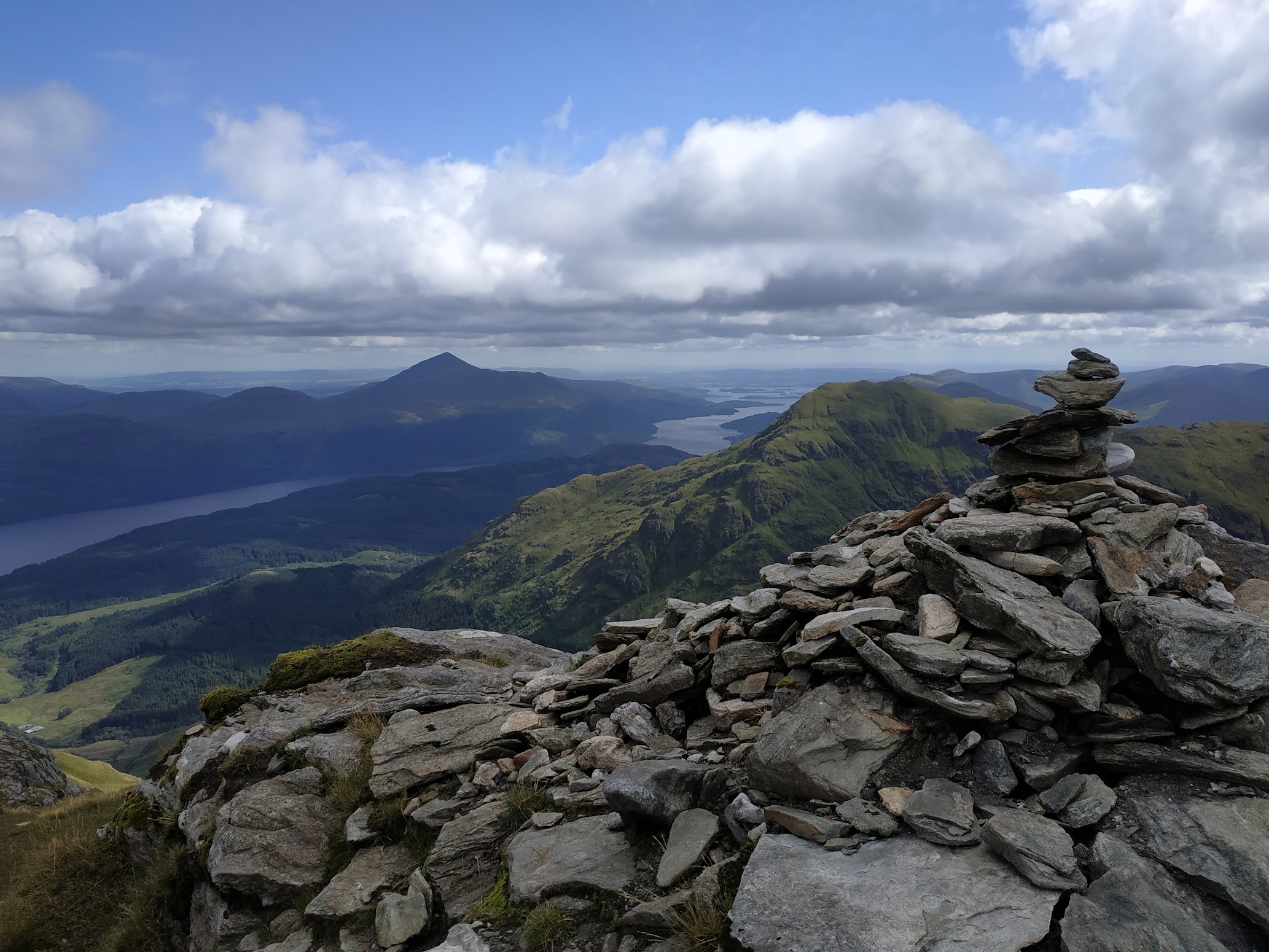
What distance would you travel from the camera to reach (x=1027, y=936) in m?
7.44

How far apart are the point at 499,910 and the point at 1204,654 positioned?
39.8 feet

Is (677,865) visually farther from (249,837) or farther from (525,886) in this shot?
(249,837)

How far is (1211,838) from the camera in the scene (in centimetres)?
854

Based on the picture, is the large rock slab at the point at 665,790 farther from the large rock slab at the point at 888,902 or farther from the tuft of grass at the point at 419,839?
the tuft of grass at the point at 419,839

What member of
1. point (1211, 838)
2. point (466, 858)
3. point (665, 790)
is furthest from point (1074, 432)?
point (466, 858)

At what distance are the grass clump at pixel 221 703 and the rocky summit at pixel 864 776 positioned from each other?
12.0 ft

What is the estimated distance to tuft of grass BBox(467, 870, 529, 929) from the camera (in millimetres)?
10055

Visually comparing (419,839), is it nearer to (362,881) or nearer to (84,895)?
(362,881)

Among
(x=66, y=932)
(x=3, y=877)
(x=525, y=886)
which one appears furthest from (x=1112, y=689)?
(x=3, y=877)

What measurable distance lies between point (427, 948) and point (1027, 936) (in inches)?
338

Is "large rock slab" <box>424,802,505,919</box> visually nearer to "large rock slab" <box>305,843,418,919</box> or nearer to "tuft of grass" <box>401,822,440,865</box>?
"tuft of grass" <box>401,822,440,865</box>

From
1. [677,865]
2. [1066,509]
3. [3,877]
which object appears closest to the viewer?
[677,865]

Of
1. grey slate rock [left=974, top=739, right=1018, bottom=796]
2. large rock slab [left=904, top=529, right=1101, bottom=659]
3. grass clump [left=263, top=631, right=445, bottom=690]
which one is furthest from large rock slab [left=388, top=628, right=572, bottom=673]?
grey slate rock [left=974, top=739, right=1018, bottom=796]

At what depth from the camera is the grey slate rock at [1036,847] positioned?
26.6ft
